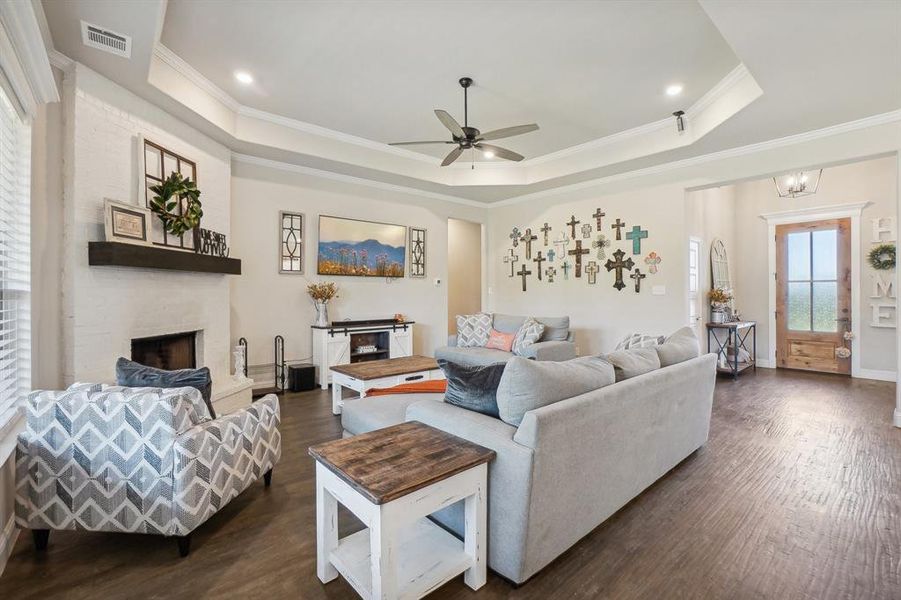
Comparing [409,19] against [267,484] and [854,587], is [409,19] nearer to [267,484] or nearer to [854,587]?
[267,484]

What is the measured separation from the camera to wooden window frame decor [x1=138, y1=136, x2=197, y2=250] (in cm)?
337

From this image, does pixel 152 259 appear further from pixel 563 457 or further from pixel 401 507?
pixel 563 457

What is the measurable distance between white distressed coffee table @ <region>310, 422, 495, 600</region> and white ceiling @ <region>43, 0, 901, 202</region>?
8.68ft

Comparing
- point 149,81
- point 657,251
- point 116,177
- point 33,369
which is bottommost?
point 33,369

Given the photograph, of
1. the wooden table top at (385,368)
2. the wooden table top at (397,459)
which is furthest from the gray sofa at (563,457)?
the wooden table top at (385,368)

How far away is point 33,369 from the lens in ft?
8.17

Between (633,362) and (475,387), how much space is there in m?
1.04

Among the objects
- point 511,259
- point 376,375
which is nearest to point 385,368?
point 376,375

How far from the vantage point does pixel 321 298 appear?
5246 mm

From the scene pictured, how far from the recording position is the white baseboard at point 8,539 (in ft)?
5.99

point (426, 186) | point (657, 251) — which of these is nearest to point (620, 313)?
point (657, 251)

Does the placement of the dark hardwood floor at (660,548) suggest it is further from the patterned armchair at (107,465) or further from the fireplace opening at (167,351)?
the fireplace opening at (167,351)

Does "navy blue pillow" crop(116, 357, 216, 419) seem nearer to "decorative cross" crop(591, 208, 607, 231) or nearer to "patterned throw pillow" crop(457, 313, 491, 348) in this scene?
"patterned throw pillow" crop(457, 313, 491, 348)

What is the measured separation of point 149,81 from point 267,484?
121 inches
